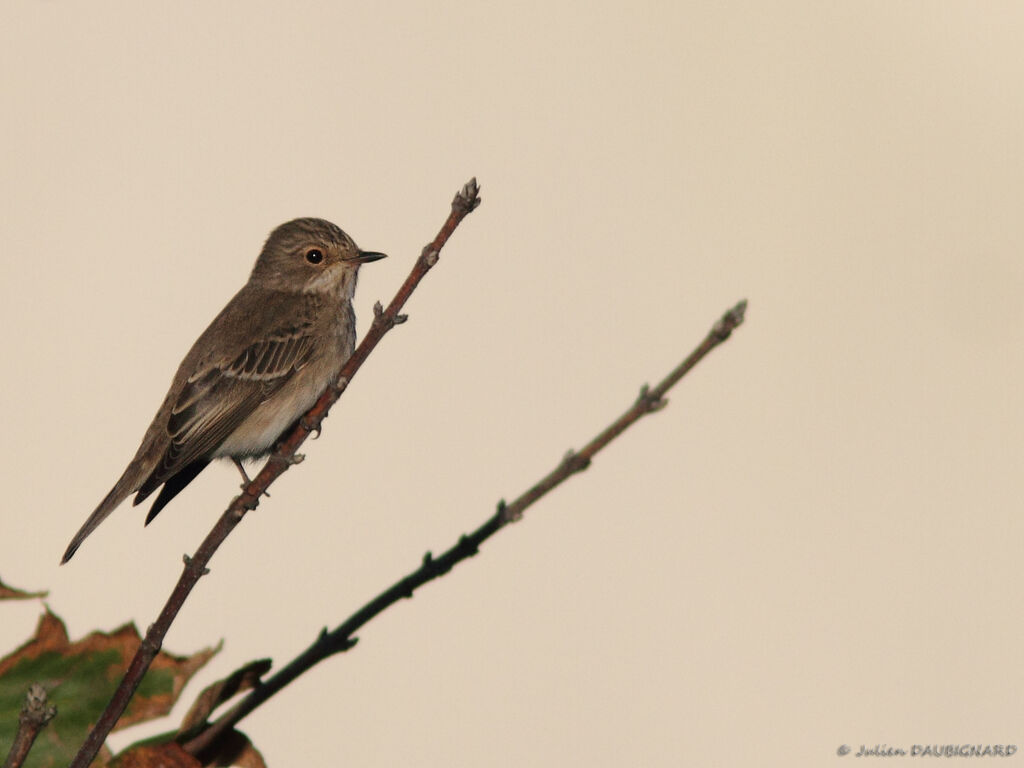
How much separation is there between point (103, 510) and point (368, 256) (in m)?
2.31

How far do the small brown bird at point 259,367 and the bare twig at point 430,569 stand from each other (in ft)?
11.6

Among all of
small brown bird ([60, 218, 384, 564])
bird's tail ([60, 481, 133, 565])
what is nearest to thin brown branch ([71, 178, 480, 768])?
bird's tail ([60, 481, 133, 565])

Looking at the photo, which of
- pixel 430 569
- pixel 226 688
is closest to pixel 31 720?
pixel 226 688

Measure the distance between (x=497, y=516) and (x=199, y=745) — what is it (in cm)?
81

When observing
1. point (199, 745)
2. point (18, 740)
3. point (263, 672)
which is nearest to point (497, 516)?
point (263, 672)

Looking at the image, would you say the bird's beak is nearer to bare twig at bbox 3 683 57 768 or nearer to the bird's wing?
the bird's wing

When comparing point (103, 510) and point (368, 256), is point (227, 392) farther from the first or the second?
point (368, 256)

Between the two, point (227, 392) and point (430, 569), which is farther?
point (227, 392)

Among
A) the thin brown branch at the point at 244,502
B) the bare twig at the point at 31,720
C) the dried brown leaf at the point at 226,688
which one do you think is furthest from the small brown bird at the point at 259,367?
the bare twig at the point at 31,720

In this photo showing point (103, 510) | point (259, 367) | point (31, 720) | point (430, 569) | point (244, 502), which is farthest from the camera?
point (259, 367)

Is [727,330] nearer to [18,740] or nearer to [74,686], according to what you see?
[18,740]

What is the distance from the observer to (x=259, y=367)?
6.68 metres

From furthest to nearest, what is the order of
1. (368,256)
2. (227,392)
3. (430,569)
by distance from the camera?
(368,256)
(227,392)
(430,569)

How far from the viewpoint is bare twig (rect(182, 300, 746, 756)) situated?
2.23 m
